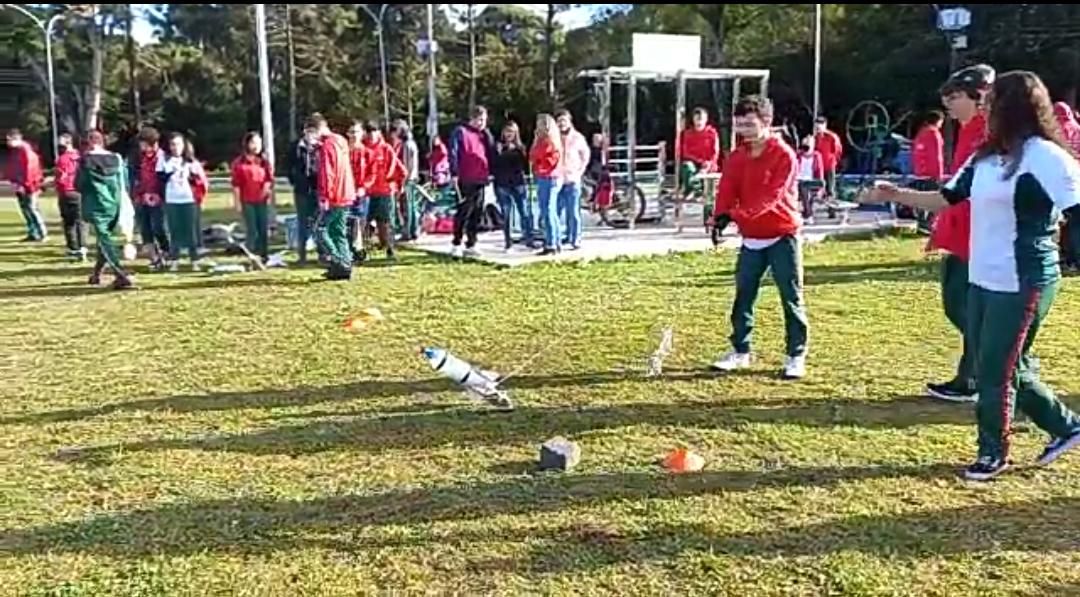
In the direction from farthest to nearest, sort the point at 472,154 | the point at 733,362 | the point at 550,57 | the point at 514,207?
the point at 550,57, the point at 514,207, the point at 472,154, the point at 733,362

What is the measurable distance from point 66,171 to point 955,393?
13.0 meters

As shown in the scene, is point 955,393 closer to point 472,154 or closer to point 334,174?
point 334,174

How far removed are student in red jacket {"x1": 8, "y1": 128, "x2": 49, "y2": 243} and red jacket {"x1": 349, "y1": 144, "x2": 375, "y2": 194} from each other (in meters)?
7.05

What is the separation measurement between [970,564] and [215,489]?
3.09 metres

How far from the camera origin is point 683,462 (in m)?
5.02

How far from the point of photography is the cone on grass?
8.80 meters

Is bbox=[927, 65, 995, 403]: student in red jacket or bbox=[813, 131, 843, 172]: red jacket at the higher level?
bbox=[813, 131, 843, 172]: red jacket

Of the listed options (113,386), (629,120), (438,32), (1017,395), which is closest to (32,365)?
(113,386)

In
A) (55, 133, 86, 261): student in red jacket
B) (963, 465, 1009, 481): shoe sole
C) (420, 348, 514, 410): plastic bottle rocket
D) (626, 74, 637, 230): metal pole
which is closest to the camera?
(963, 465, 1009, 481): shoe sole

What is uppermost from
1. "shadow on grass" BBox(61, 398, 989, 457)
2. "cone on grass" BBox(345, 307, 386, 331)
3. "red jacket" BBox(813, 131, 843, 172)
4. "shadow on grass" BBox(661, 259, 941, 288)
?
"red jacket" BBox(813, 131, 843, 172)

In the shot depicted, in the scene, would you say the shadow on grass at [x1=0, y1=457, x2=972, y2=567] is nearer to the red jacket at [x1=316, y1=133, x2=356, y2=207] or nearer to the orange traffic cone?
the orange traffic cone

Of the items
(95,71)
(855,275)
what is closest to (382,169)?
(855,275)

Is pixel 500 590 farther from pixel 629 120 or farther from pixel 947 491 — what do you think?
pixel 629 120

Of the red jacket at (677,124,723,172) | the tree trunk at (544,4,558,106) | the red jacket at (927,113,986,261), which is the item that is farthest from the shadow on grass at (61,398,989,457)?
the tree trunk at (544,4,558,106)
